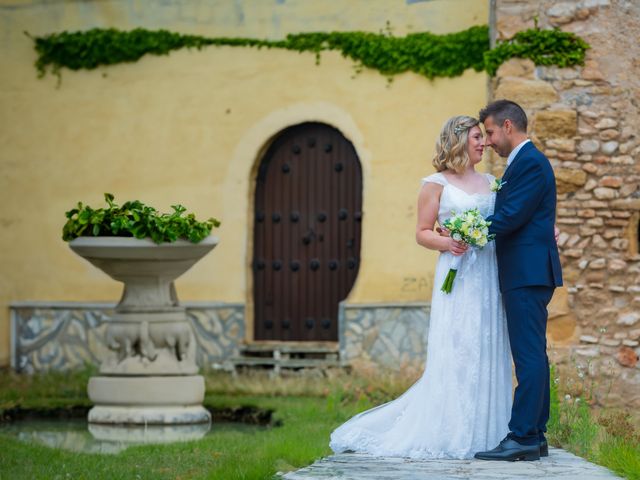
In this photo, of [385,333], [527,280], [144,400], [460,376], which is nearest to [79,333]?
[385,333]

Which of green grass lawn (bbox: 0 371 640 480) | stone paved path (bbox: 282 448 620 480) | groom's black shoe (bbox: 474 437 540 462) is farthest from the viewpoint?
green grass lawn (bbox: 0 371 640 480)

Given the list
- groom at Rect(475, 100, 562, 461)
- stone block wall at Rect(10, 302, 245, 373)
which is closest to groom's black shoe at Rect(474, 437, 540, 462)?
groom at Rect(475, 100, 562, 461)

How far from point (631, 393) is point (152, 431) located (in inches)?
173

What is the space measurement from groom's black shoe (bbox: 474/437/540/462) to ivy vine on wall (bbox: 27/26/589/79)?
5600 millimetres

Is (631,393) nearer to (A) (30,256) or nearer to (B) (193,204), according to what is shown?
(B) (193,204)

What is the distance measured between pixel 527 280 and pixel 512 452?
0.90 metres

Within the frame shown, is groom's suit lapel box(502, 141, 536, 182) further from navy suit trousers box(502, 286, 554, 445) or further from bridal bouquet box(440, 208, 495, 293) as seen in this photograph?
navy suit trousers box(502, 286, 554, 445)

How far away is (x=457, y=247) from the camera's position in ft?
21.7

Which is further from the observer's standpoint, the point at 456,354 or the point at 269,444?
the point at 269,444

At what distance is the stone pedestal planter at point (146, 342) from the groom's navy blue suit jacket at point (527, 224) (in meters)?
3.44

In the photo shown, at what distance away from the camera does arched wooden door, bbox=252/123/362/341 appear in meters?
13.3

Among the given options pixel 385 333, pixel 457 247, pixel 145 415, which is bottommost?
pixel 145 415

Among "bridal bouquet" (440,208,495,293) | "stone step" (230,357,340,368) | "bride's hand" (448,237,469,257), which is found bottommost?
"stone step" (230,357,340,368)

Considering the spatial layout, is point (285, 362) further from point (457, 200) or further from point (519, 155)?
point (519, 155)
